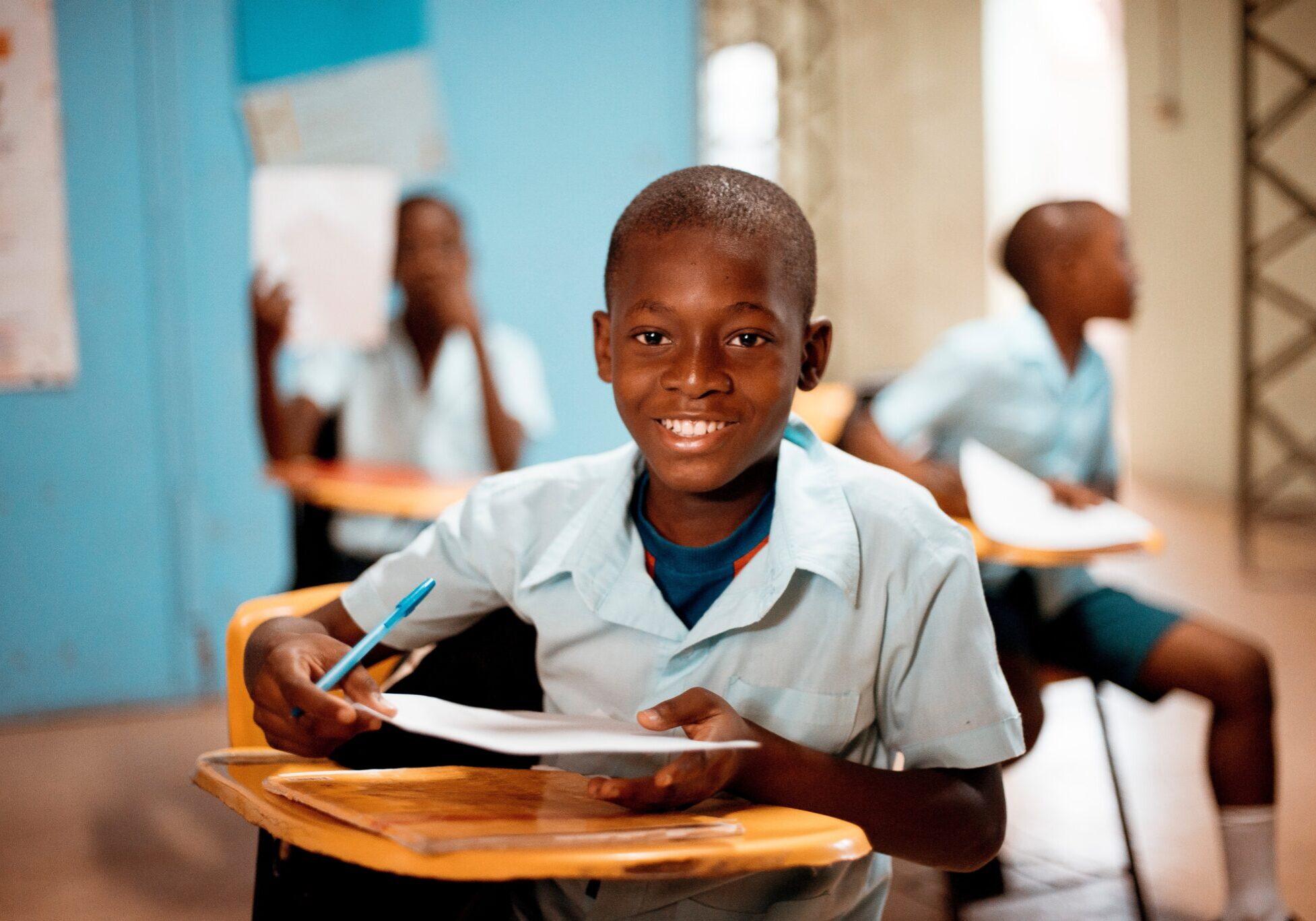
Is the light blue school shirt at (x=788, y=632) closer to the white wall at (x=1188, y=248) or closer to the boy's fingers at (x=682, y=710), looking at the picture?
the boy's fingers at (x=682, y=710)

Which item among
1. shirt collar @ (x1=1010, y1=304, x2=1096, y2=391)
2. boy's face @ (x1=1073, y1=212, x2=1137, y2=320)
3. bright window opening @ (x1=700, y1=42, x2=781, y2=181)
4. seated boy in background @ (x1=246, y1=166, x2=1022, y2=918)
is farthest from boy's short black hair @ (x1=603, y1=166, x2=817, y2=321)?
bright window opening @ (x1=700, y1=42, x2=781, y2=181)

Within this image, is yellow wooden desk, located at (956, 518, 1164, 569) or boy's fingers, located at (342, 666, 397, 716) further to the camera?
yellow wooden desk, located at (956, 518, 1164, 569)

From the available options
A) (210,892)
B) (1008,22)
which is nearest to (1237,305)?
(1008,22)

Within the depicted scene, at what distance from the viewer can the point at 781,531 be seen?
3.68ft

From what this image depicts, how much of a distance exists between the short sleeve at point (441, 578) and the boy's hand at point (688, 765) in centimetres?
39

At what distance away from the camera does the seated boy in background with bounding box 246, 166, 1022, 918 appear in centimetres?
103

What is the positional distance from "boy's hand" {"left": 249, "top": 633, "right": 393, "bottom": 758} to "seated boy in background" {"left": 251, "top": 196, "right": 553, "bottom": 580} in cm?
184

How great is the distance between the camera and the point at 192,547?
3.53 metres

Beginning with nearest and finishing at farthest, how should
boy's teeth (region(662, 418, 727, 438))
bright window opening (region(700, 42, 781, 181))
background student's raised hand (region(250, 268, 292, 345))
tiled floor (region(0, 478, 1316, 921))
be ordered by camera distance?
boy's teeth (region(662, 418, 727, 438)), tiled floor (region(0, 478, 1316, 921)), background student's raised hand (region(250, 268, 292, 345)), bright window opening (region(700, 42, 781, 181))

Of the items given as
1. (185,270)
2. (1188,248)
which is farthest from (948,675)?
(1188,248)

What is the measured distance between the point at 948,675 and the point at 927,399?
1357 millimetres

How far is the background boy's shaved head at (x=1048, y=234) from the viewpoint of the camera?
2.41 m

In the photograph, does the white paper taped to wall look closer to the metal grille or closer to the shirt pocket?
the shirt pocket

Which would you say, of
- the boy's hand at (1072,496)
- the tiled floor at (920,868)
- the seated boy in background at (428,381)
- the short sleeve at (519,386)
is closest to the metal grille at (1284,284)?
the tiled floor at (920,868)
